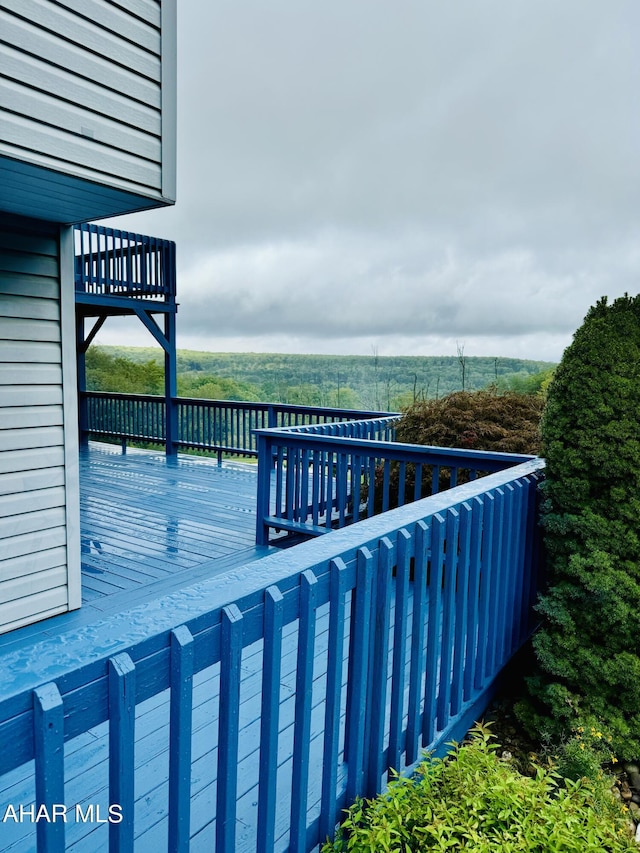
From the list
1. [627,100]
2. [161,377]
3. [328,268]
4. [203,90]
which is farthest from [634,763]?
[328,268]

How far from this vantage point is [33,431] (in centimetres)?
318

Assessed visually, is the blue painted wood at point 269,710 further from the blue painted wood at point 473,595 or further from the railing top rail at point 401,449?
the railing top rail at point 401,449

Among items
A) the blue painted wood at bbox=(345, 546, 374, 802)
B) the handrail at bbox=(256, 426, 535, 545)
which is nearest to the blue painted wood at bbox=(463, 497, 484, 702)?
the blue painted wood at bbox=(345, 546, 374, 802)

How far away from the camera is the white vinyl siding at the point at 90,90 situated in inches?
80.9

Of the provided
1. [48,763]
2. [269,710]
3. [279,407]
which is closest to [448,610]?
[269,710]

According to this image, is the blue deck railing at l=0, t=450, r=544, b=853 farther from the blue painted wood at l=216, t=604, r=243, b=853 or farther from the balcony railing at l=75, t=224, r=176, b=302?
the balcony railing at l=75, t=224, r=176, b=302

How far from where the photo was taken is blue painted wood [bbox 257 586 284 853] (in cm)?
121

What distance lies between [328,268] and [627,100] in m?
23.4

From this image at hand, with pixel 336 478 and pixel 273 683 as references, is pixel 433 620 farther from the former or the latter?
pixel 336 478

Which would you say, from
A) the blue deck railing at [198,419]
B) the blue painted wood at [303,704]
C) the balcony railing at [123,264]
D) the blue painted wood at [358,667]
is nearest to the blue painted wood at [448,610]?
the blue painted wood at [358,667]

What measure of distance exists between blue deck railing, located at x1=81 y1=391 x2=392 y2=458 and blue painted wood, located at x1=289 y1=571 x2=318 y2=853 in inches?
226

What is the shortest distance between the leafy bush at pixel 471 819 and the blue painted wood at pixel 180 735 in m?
0.56

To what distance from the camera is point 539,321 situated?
20.3 metres

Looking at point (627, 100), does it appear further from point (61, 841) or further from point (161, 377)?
point (161, 377)
